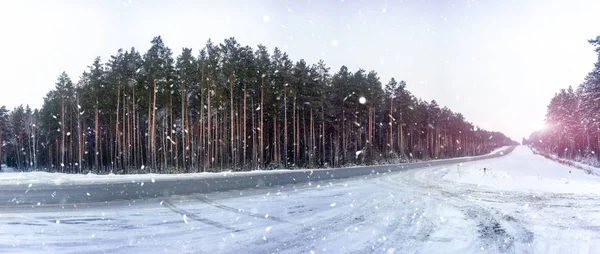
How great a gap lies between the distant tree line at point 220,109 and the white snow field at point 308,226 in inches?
864

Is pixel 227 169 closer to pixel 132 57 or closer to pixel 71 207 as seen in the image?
pixel 132 57

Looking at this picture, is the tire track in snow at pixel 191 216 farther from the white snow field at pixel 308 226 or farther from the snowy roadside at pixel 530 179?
the snowy roadside at pixel 530 179

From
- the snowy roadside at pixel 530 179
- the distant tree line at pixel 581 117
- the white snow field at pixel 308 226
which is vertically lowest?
the snowy roadside at pixel 530 179

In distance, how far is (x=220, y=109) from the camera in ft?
140

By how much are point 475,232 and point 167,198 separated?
975cm

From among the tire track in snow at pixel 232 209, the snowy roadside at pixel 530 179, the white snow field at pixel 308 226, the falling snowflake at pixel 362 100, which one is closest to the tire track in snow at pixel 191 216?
the white snow field at pixel 308 226

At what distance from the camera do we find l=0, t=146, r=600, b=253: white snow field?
640 centimetres

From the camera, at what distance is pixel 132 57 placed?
42.1 metres

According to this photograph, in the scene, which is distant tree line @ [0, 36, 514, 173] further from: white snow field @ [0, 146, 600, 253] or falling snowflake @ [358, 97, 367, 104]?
white snow field @ [0, 146, 600, 253]

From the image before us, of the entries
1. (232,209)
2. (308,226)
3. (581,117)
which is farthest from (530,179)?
(581,117)

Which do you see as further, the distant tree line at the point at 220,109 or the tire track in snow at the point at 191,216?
the distant tree line at the point at 220,109

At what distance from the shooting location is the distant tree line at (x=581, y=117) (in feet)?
137

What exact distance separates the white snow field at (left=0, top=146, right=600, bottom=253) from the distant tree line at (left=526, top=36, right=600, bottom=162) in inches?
1483

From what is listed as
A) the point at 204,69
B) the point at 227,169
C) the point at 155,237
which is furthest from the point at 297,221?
the point at 204,69
